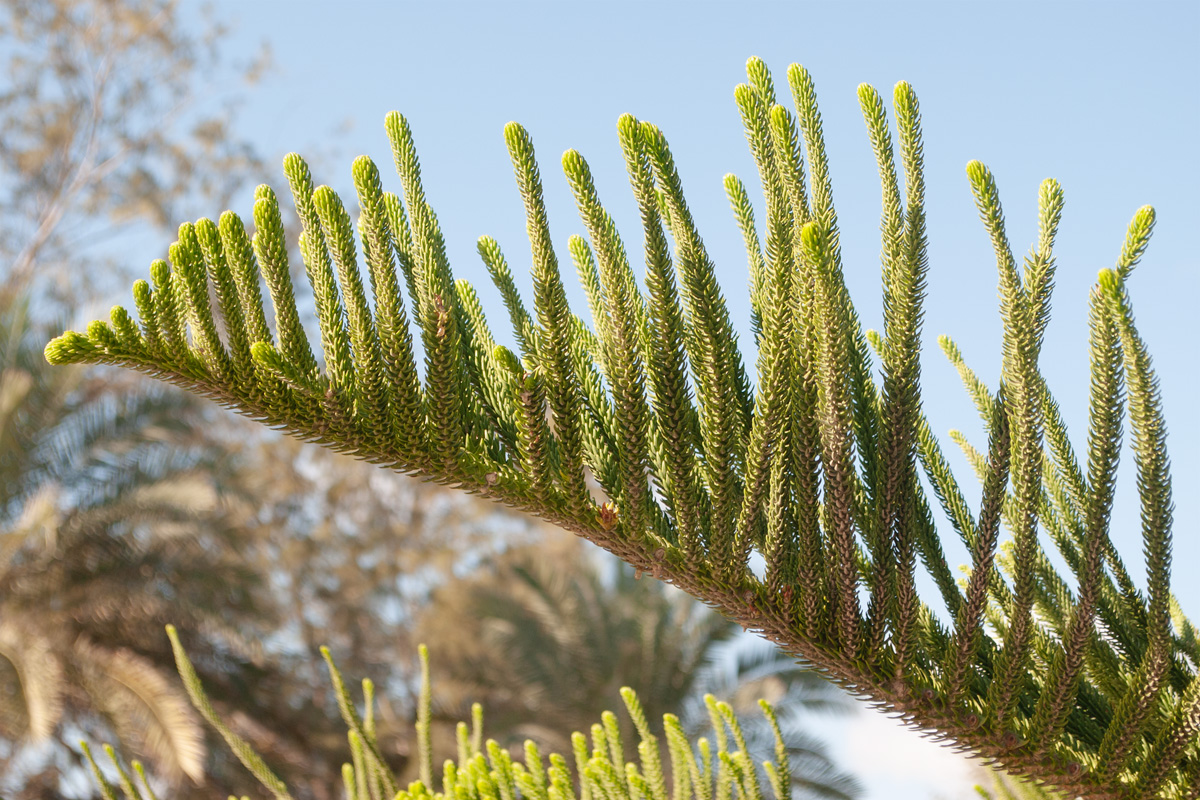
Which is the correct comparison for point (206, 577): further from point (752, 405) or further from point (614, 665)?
point (752, 405)

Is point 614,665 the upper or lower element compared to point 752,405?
lower

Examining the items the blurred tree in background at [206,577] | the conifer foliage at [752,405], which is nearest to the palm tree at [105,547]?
the blurred tree in background at [206,577]

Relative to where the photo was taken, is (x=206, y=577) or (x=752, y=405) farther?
(x=206, y=577)

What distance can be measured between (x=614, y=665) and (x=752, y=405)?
1339 cm

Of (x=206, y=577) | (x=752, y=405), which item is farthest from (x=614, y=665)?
(x=752, y=405)

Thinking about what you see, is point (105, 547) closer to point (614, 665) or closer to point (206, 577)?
point (206, 577)

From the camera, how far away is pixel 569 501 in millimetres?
2172

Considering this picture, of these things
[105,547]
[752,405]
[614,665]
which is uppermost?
[752,405]

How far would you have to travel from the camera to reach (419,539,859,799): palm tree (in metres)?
14.1

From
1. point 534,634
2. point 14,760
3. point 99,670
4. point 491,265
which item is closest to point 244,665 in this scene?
point 99,670

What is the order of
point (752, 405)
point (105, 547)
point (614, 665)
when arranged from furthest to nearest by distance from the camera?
point (614, 665) < point (105, 547) < point (752, 405)

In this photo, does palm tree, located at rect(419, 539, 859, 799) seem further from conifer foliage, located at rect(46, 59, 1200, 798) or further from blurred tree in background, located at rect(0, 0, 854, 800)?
conifer foliage, located at rect(46, 59, 1200, 798)

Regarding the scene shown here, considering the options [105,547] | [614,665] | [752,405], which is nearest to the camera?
[752,405]

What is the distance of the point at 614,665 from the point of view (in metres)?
15.2
